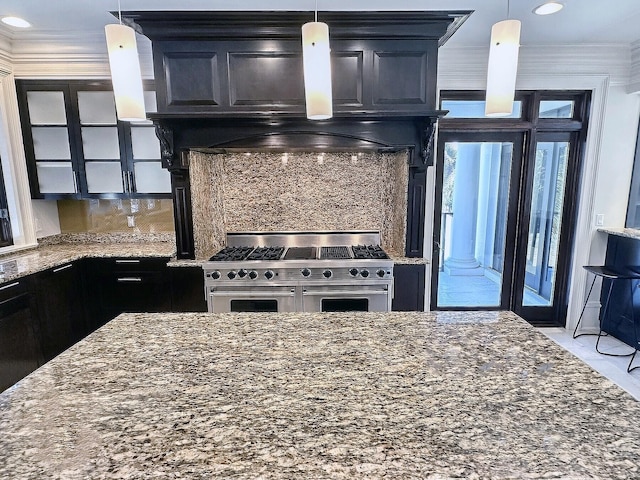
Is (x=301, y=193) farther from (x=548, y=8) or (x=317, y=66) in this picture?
(x=548, y=8)

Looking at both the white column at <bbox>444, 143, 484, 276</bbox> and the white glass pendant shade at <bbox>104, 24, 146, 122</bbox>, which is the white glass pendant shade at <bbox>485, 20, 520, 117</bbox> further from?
the white column at <bbox>444, 143, 484, 276</bbox>

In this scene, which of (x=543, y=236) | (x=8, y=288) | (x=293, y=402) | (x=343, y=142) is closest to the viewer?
(x=293, y=402)

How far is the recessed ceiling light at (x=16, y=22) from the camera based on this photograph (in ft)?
8.71

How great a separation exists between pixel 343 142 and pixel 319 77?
1611 millimetres

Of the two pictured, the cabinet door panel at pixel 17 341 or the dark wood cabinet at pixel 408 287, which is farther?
the dark wood cabinet at pixel 408 287

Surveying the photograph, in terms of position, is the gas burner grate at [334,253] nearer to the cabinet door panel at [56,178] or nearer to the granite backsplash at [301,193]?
the granite backsplash at [301,193]

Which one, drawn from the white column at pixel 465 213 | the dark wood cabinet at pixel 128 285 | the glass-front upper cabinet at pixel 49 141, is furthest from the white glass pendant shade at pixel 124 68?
the white column at pixel 465 213

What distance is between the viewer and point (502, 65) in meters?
1.27

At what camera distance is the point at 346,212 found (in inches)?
136

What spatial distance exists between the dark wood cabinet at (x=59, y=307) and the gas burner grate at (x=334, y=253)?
206cm

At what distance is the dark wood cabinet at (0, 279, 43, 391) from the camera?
8.04ft

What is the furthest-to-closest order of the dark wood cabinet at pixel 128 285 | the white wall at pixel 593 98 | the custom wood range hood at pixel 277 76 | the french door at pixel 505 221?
the french door at pixel 505 221
the white wall at pixel 593 98
the dark wood cabinet at pixel 128 285
the custom wood range hood at pixel 277 76

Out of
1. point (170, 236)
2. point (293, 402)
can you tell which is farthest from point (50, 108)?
point (293, 402)

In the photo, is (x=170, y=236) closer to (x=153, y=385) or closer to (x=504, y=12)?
(x=153, y=385)
